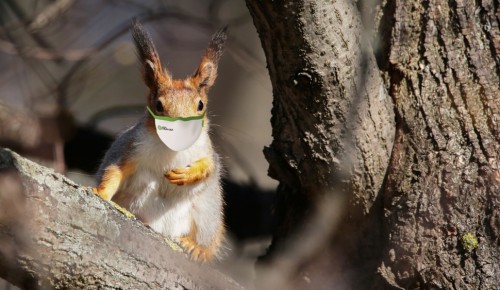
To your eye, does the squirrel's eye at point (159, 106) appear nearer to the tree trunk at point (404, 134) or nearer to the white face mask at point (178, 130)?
the white face mask at point (178, 130)

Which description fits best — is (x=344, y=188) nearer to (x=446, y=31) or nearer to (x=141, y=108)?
(x=446, y=31)

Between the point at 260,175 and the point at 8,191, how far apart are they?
1.97m

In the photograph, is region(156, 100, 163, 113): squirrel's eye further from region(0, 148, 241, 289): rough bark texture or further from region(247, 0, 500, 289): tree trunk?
region(0, 148, 241, 289): rough bark texture

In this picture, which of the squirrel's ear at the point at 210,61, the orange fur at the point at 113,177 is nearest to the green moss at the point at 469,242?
the squirrel's ear at the point at 210,61

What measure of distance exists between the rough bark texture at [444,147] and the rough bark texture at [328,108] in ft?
0.26

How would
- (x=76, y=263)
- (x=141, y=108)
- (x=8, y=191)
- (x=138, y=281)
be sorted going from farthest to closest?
(x=141, y=108)
(x=138, y=281)
(x=76, y=263)
(x=8, y=191)

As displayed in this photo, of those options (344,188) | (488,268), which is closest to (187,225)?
(344,188)

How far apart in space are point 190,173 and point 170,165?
0.08 metres

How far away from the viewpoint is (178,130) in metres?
2.07

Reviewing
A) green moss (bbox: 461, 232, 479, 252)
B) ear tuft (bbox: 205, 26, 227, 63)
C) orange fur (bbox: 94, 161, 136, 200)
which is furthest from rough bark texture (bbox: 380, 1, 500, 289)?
orange fur (bbox: 94, 161, 136, 200)

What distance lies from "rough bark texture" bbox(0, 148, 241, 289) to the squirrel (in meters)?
0.43

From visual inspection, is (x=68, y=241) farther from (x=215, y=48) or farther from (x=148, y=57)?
(x=215, y=48)

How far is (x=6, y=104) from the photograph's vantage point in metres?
2.98

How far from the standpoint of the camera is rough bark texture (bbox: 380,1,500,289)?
1981 millimetres
